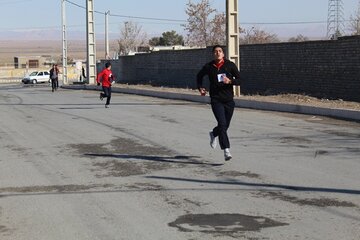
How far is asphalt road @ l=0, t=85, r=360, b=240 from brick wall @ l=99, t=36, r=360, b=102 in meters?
6.66

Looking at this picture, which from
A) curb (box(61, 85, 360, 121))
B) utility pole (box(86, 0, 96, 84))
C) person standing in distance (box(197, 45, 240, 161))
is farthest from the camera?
utility pole (box(86, 0, 96, 84))

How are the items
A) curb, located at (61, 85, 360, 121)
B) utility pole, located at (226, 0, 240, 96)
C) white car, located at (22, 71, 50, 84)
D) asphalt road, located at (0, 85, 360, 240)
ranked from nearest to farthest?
1. asphalt road, located at (0, 85, 360, 240)
2. curb, located at (61, 85, 360, 121)
3. utility pole, located at (226, 0, 240, 96)
4. white car, located at (22, 71, 50, 84)

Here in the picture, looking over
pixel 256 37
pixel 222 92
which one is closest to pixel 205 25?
pixel 256 37

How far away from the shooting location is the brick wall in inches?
846

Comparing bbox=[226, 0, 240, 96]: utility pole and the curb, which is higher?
bbox=[226, 0, 240, 96]: utility pole

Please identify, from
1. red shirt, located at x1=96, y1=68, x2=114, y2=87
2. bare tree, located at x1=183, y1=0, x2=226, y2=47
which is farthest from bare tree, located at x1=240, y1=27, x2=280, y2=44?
red shirt, located at x1=96, y1=68, x2=114, y2=87

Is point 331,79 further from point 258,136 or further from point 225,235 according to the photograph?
point 225,235

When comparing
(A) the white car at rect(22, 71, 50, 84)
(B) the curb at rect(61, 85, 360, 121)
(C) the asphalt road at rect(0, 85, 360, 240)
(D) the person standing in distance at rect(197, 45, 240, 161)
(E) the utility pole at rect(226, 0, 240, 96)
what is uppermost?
(E) the utility pole at rect(226, 0, 240, 96)

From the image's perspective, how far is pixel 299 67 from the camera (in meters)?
24.6

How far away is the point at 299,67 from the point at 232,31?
335 cm

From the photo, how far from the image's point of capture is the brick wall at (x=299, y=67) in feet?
70.5

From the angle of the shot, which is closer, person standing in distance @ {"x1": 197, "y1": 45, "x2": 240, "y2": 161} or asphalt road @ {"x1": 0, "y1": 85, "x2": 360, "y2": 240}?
asphalt road @ {"x1": 0, "y1": 85, "x2": 360, "y2": 240}

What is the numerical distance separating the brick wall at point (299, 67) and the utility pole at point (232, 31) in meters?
2.04

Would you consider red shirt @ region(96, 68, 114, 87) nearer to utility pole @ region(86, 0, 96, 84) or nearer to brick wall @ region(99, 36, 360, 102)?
brick wall @ region(99, 36, 360, 102)
